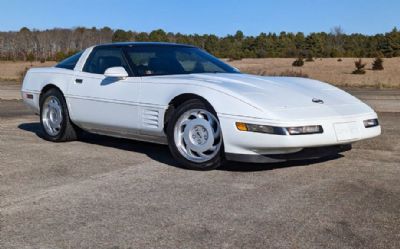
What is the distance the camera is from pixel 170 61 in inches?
245

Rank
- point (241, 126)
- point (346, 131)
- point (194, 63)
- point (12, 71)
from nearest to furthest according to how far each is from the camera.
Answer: point (241, 126) → point (346, 131) → point (194, 63) → point (12, 71)

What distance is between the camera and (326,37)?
4631 inches

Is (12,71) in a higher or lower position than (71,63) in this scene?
lower

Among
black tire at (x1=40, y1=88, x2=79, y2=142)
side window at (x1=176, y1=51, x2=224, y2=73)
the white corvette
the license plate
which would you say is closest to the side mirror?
the white corvette

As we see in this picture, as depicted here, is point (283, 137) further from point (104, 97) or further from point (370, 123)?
point (104, 97)

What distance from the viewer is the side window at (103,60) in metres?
6.32

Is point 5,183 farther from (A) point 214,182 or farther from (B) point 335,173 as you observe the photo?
(B) point 335,173

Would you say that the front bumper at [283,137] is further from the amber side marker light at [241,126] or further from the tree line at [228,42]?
the tree line at [228,42]

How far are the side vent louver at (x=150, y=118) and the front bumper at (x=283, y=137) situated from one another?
0.87m

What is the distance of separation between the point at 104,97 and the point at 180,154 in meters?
1.34

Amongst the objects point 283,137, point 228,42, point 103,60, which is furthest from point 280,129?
point 228,42

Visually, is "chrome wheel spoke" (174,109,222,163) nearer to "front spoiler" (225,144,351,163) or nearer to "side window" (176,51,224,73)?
"front spoiler" (225,144,351,163)

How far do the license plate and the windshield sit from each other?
181 cm

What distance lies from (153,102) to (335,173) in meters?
1.94
